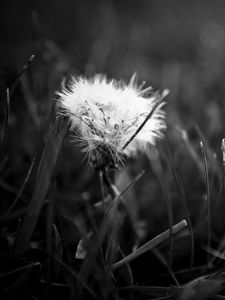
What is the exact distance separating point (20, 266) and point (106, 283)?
0.21 meters

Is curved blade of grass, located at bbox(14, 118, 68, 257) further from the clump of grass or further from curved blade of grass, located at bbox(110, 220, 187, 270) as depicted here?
curved blade of grass, located at bbox(110, 220, 187, 270)

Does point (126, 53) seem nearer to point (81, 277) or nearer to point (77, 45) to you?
point (77, 45)

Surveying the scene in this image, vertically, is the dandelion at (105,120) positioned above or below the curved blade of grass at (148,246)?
above

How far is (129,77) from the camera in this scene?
184cm

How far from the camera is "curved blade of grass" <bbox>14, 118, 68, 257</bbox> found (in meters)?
0.68

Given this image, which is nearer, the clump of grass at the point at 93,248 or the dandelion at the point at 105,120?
the clump of grass at the point at 93,248

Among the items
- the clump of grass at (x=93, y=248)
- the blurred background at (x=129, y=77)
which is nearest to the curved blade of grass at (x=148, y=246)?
the clump of grass at (x=93, y=248)

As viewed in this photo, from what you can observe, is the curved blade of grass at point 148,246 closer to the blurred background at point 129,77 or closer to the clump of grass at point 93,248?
the clump of grass at point 93,248

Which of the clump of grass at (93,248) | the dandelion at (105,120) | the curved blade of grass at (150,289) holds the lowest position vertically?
the curved blade of grass at (150,289)

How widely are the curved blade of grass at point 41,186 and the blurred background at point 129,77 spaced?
0.04 meters

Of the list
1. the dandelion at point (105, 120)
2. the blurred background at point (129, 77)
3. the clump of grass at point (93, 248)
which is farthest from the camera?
the blurred background at point (129, 77)

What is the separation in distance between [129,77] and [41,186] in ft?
4.17

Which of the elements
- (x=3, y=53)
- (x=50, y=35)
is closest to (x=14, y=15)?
(x=50, y=35)

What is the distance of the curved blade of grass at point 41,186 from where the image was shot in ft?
2.22
